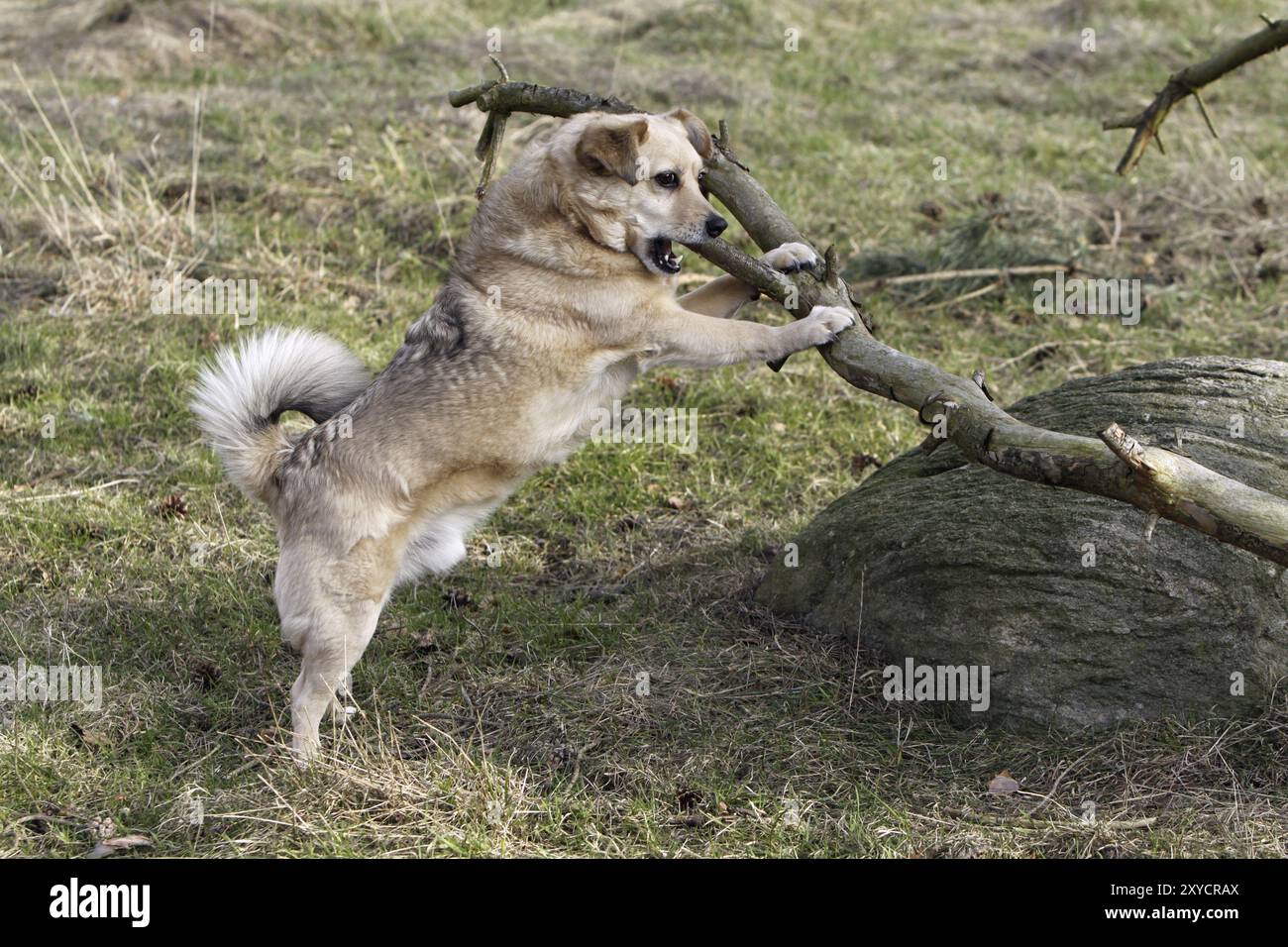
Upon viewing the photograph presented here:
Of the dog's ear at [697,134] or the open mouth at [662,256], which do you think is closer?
the open mouth at [662,256]

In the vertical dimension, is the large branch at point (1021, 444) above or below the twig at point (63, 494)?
below

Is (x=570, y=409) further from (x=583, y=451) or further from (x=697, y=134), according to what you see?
(x=583, y=451)

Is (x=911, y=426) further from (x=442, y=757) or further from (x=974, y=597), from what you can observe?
(x=442, y=757)

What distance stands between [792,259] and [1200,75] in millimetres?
2182

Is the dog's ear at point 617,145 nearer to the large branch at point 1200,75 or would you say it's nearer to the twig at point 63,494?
the large branch at point 1200,75

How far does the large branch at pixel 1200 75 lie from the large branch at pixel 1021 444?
6.11 feet

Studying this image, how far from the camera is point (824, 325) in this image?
458 cm

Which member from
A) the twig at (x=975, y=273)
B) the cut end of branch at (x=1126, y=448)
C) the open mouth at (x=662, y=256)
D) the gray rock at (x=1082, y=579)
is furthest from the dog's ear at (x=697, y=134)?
the twig at (x=975, y=273)

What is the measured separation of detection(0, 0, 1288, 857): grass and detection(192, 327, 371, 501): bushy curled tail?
2.88 ft

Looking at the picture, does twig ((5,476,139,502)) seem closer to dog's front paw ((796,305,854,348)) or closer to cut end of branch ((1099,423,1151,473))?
dog's front paw ((796,305,854,348))

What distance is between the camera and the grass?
4324 mm

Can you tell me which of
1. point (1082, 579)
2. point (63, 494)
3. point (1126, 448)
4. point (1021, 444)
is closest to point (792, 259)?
point (1021, 444)

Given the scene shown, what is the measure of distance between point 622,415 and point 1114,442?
3866mm

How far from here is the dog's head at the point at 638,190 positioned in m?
4.82
